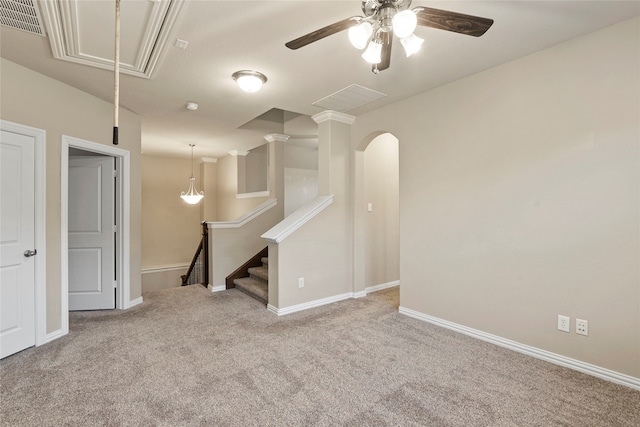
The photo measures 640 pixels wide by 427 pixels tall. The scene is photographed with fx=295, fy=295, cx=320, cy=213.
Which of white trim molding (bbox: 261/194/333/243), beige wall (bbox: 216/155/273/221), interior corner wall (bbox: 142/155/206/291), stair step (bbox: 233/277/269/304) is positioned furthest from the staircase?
interior corner wall (bbox: 142/155/206/291)

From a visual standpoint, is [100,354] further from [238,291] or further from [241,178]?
[241,178]

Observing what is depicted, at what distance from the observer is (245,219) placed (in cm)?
493

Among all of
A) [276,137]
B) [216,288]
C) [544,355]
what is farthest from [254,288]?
[544,355]

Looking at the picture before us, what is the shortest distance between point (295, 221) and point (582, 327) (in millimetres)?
2796

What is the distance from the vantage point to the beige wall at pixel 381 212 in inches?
174

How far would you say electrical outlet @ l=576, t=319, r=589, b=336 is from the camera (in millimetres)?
2250

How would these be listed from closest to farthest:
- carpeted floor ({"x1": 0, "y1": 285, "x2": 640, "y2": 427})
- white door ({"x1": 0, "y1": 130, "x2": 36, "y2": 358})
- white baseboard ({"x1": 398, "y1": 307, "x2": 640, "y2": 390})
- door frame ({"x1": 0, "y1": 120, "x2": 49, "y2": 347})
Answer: carpeted floor ({"x1": 0, "y1": 285, "x2": 640, "y2": 427})
white baseboard ({"x1": 398, "y1": 307, "x2": 640, "y2": 390})
white door ({"x1": 0, "y1": 130, "x2": 36, "y2": 358})
door frame ({"x1": 0, "y1": 120, "x2": 49, "y2": 347})

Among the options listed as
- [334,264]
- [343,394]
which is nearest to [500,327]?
[343,394]

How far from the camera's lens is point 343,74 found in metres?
2.81

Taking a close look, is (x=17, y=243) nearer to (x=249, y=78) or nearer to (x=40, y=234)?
(x=40, y=234)

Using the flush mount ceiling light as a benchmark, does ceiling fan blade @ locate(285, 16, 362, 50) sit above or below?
below

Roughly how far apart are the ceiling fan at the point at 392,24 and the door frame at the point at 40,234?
269 centimetres

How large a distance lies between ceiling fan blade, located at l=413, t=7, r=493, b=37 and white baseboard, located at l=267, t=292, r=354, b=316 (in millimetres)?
3070

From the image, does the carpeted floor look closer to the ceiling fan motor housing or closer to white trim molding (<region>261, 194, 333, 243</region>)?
white trim molding (<region>261, 194, 333, 243</region>)
